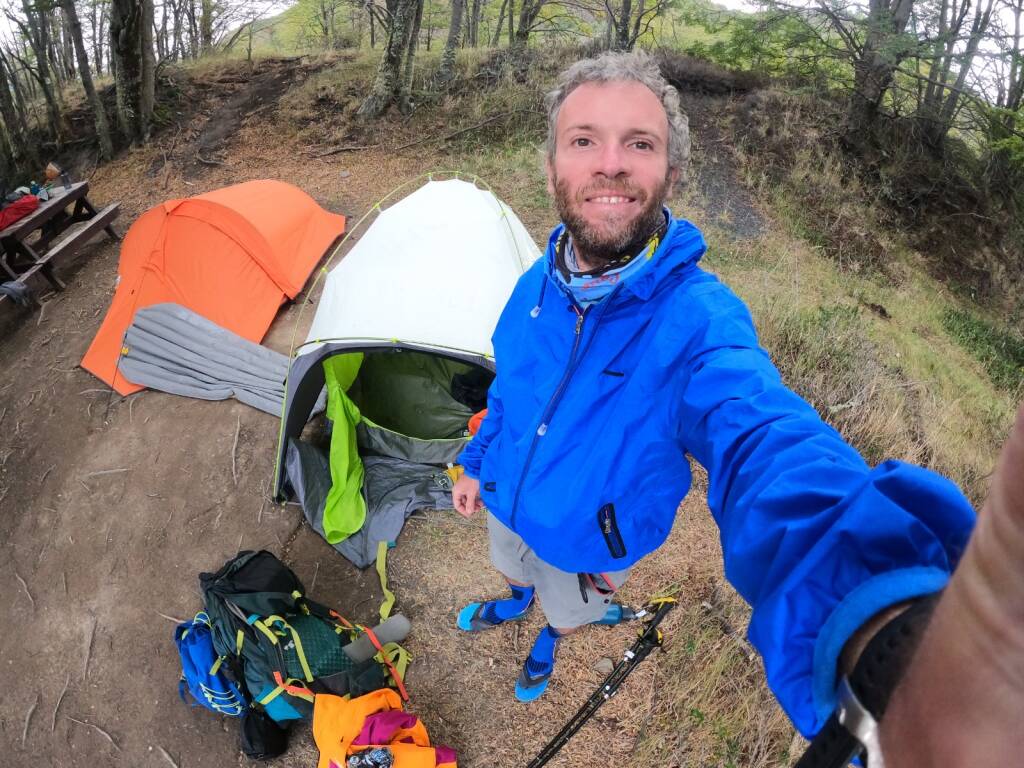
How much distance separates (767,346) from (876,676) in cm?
428

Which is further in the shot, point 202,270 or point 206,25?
point 206,25

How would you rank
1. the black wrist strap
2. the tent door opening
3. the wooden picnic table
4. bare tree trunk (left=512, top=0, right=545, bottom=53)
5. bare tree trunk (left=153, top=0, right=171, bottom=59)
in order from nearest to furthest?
the black wrist strap
the tent door opening
the wooden picnic table
bare tree trunk (left=512, top=0, right=545, bottom=53)
bare tree trunk (left=153, top=0, right=171, bottom=59)

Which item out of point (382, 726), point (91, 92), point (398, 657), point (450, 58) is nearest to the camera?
Result: point (382, 726)

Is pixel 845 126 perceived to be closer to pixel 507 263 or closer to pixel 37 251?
pixel 507 263

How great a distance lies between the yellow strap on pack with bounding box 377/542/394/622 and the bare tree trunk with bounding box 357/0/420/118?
7787mm

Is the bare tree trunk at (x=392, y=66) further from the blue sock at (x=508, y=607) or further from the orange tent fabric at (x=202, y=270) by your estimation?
the blue sock at (x=508, y=607)

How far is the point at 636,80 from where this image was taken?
5.57 ft

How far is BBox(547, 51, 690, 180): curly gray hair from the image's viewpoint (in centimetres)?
171

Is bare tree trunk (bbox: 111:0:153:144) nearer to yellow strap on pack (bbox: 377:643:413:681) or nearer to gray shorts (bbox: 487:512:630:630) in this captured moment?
yellow strap on pack (bbox: 377:643:413:681)

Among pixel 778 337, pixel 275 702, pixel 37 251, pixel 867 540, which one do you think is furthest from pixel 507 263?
pixel 37 251

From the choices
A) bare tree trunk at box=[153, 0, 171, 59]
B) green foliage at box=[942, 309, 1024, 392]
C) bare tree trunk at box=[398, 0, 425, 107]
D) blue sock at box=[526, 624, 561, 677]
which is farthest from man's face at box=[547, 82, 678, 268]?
bare tree trunk at box=[153, 0, 171, 59]

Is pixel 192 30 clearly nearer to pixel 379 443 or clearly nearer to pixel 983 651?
pixel 379 443

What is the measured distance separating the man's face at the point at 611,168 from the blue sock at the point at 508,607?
1920 millimetres

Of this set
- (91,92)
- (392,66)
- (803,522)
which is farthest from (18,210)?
(803,522)
